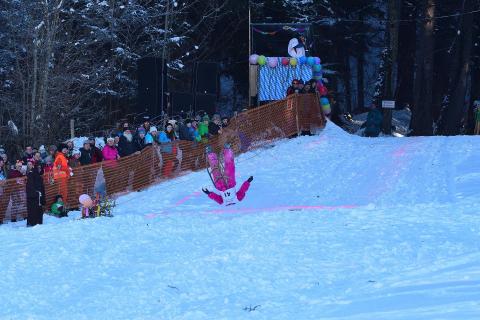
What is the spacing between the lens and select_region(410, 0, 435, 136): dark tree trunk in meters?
29.4

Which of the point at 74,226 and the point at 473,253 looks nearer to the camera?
the point at 473,253

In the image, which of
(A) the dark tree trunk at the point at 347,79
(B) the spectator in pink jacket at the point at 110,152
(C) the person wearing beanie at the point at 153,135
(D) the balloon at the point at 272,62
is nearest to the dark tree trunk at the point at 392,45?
(D) the balloon at the point at 272,62

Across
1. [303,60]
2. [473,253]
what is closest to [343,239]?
[473,253]

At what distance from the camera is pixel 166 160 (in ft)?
67.0

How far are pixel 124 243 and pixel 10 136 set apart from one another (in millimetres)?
18123

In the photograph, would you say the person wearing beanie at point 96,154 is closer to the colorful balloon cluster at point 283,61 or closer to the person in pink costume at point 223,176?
the person in pink costume at point 223,176

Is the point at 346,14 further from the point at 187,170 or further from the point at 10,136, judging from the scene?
the point at 187,170

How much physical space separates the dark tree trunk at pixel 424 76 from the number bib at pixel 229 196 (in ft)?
49.0

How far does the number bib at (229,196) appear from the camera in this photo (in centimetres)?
1680

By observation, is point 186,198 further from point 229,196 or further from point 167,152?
point 167,152

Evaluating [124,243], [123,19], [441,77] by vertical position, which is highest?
[123,19]

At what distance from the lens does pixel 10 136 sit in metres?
29.4

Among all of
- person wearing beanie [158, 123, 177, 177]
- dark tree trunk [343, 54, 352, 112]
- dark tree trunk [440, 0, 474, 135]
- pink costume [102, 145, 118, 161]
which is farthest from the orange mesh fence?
dark tree trunk [343, 54, 352, 112]

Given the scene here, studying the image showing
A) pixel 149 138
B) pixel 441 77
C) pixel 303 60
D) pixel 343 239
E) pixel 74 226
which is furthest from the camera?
pixel 441 77
